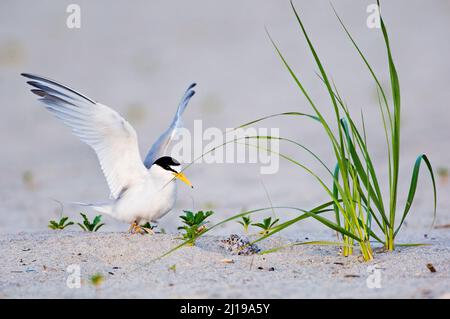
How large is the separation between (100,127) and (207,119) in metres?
6.35

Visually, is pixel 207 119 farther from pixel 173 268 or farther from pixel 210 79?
pixel 173 268

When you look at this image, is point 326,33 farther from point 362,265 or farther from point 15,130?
point 362,265

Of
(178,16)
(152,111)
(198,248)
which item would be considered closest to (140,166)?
(198,248)

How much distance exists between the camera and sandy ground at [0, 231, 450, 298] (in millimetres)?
3859

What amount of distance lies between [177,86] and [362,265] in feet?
29.0

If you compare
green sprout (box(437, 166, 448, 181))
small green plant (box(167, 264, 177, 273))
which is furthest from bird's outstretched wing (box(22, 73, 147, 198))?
green sprout (box(437, 166, 448, 181))

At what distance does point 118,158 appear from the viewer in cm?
539

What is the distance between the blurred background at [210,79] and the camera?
933 cm

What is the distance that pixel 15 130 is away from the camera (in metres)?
11.8

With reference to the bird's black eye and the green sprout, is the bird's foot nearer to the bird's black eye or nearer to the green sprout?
the bird's black eye

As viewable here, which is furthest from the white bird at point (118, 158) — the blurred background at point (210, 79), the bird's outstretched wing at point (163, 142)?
the blurred background at point (210, 79)

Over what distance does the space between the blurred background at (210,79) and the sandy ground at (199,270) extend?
117 inches

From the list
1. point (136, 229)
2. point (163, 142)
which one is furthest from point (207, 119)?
point (136, 229)

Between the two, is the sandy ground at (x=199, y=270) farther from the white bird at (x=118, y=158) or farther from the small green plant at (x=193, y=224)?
the white bird at (x=118, y=158)
